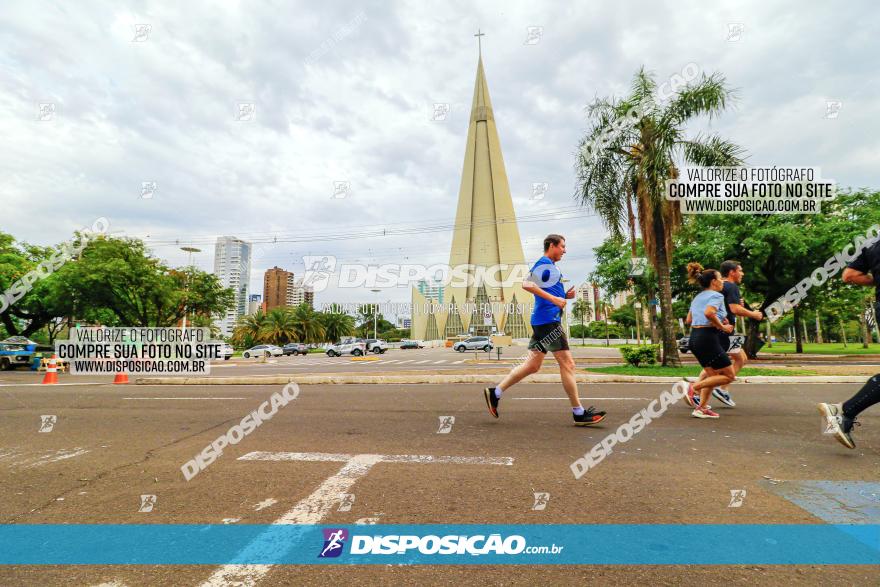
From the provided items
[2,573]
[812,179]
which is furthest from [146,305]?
[812,179]

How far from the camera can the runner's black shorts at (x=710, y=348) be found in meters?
5.58

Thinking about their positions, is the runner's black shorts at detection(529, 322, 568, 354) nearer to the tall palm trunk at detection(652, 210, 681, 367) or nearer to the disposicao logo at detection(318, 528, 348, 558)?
the disposicao logo at detection(318, 528, 348, 558)

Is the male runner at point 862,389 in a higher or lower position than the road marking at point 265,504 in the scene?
higher

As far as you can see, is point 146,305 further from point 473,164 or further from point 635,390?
point 473,164

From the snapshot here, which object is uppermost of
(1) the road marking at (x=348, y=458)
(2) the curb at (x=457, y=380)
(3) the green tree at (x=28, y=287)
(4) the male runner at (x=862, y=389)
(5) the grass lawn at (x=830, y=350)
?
(3) the green tree at (x=28, y=287)

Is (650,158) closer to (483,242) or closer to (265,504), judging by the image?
(265,504)

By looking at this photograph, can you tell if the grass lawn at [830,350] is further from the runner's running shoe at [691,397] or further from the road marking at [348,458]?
the road marking at [348,458]

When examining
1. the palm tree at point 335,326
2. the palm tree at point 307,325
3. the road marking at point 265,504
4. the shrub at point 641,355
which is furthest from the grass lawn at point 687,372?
the palm tree at point 335,326

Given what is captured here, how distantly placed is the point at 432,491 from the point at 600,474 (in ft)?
4.27

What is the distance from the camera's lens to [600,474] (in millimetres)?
3283

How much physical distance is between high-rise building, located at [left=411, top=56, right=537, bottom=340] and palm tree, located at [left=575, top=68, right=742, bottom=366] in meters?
73.5

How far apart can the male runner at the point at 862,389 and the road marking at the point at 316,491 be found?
299 centimetres

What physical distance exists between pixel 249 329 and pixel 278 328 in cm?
425

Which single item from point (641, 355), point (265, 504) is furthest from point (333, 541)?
point (641, 355)
